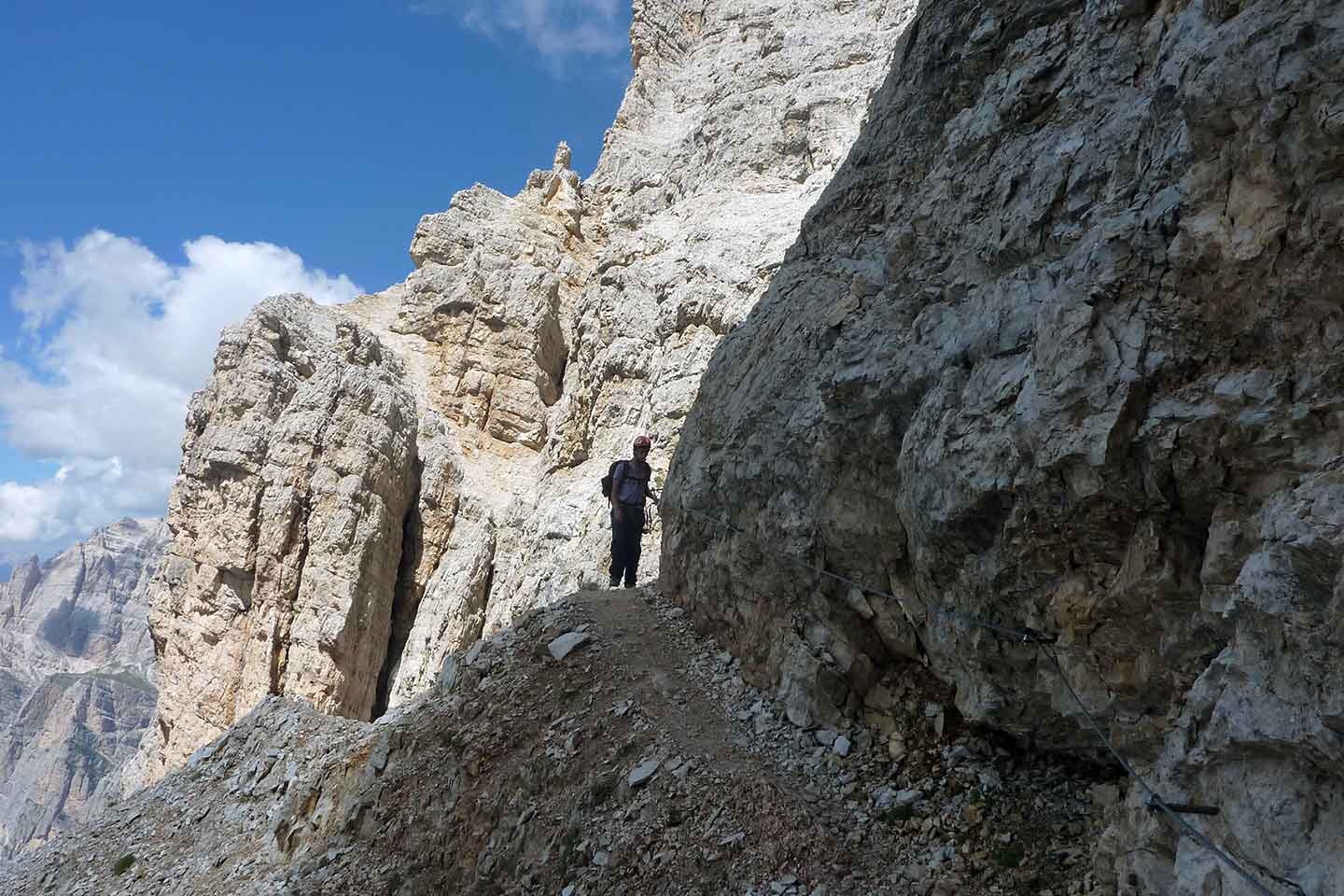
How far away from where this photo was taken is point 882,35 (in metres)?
36.7

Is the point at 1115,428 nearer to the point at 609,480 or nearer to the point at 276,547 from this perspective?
the point at 609,480

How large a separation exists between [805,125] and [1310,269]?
109 feet

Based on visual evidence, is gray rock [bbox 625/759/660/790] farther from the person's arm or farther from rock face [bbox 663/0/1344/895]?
the person's arm

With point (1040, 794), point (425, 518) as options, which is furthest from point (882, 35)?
point (1040, 794)

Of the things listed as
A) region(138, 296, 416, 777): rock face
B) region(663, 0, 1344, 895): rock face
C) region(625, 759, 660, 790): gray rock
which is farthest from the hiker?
region(138, 296, 416, 777): rock face

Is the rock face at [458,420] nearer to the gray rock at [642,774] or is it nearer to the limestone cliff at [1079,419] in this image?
the limestone cliff at [1079,419]

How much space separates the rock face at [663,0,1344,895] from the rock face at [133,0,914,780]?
1647 centimetres

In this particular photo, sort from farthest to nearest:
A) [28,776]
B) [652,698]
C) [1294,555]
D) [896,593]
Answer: [28,776] → [652,698] → [896,593] → [1294,555]

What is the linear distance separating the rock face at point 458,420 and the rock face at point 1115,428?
54.0 ft

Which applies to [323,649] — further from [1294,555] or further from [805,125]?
[1294,555]

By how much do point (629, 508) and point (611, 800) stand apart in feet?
21.4

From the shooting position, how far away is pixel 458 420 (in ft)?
131

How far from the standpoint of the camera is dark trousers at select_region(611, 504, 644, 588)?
48.1ft

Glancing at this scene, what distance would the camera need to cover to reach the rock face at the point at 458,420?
3044 centimetres
